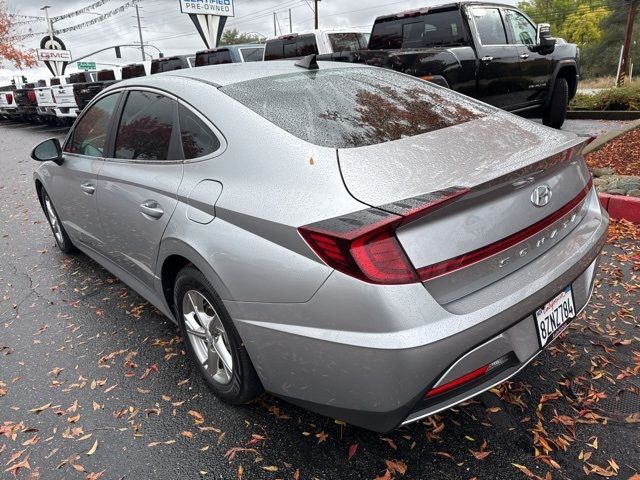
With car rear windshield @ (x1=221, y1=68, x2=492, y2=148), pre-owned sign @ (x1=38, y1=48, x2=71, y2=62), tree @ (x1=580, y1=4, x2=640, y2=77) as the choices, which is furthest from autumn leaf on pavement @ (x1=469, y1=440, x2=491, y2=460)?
tree @ (x1=580, y1=4, x2=640, y2=77)

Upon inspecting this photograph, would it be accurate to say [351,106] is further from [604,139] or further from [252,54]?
[252,54]

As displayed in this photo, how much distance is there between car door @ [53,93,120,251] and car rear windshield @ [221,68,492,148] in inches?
54.2

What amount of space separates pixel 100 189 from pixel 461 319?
2.55 metres

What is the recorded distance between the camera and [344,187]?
1.77m

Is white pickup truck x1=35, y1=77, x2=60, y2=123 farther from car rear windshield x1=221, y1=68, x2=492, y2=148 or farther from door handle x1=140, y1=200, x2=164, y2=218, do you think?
car rear windshield x1=221, y1=68, x2=492, y2=148

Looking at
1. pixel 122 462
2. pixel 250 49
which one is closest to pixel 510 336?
pixel 122 462

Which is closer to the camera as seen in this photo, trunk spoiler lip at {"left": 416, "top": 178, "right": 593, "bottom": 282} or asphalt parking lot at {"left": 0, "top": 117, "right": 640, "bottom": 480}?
trunk spoiler lip at {"left": 416, "top": 178, "right": 593, "bottom": 282}

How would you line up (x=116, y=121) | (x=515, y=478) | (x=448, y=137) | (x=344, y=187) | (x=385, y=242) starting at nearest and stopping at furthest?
(x=385, y=242) → (x=344, y=187) → (x=515, y=478) → (x=448, y=137) → (x=116, y=121)

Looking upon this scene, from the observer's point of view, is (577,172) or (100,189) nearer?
(577,172)

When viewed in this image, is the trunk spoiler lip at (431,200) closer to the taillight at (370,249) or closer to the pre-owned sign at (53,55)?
the taillight at (370,249)

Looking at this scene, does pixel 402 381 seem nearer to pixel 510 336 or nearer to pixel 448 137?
pixel 510 336

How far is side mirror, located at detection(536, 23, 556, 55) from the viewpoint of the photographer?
25.0 feet

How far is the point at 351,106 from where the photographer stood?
2.41 m

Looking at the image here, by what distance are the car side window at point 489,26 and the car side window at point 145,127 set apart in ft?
18.4
